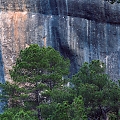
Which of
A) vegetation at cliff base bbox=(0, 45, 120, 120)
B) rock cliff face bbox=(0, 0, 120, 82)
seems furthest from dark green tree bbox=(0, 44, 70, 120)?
rock cliff face bbox=(0, 0, 120, 82)

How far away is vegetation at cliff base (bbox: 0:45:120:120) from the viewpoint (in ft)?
55.1

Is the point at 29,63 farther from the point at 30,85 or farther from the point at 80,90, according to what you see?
the point at 80,90

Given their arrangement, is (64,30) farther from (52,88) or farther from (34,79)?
(34,79)

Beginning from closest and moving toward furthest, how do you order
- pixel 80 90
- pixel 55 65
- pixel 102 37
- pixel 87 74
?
pixel 80 90 < pixel 87 74 < pixel 55 65 < pixel 102 37

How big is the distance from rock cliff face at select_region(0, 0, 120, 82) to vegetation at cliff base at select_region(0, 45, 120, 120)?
373cm

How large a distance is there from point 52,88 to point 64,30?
5.74 m

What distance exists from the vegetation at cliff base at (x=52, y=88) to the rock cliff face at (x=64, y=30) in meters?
3.73

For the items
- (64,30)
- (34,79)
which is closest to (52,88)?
(34,79)

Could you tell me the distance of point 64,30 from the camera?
24031mm

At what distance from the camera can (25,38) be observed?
24.2 m

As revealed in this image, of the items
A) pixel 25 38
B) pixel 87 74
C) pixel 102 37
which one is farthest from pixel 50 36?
pixel 87 74

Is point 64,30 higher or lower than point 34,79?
higher

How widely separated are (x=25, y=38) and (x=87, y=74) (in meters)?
6.99

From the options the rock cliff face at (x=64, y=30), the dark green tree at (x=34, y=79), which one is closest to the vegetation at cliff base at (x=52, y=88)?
the dark green tree at (x=34, y=79)
